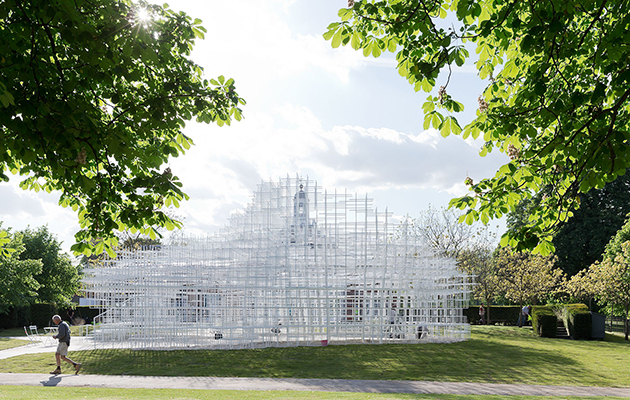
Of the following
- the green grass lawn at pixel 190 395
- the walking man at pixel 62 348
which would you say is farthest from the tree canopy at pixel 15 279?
the green grass lawn at pixel 190 395

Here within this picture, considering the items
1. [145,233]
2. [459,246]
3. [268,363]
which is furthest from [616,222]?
[145,233]

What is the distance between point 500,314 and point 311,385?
26268mm

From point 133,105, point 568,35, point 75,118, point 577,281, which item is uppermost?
point 568,35

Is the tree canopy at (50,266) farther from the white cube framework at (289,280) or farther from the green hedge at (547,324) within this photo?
the green hedge at (547,324)

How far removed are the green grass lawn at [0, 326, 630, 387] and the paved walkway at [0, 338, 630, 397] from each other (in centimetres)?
73

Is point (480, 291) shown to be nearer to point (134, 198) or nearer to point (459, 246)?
point (459, 246)

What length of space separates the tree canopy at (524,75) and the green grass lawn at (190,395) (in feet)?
17.4

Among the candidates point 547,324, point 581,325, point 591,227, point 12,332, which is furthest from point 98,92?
point 591,227

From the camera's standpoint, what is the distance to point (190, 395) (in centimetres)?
1050

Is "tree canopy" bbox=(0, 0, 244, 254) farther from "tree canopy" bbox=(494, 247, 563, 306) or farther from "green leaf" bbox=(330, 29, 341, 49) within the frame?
"tree canopy" bbox=(494, 247, 563, 306)

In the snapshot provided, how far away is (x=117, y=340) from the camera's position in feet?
68.0

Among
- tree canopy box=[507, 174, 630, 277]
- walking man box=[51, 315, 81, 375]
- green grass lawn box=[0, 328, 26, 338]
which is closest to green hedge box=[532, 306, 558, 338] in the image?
tree canopy box=[507, 174, 630, 277]

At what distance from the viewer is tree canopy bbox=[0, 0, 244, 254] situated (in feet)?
16.3

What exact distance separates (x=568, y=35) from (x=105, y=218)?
6810 mm
